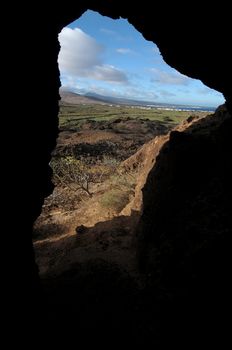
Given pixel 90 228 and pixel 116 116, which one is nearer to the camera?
pixel 90 228

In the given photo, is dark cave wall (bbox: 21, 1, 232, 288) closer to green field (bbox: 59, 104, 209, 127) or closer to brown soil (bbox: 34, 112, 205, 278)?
brown soil (bbox: 34, 112, 205, 278)

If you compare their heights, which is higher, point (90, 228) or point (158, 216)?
point (158, 216)

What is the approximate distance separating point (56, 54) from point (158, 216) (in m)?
6.25

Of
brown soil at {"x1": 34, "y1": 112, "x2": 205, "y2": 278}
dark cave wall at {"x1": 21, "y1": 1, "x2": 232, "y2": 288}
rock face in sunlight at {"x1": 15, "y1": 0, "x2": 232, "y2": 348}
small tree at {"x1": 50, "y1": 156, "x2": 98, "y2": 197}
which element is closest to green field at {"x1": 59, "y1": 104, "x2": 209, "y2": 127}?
small tree at {"x1": 50, "y1": 156, "x2": 98, "y2": 197}

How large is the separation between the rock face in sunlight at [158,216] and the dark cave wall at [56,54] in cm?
3

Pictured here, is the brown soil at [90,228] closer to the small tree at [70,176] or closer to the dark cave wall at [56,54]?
the small tree at [70,176]

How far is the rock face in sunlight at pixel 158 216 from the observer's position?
32.2ft

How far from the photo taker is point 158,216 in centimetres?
1341

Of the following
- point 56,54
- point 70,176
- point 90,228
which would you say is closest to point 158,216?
point 90,228

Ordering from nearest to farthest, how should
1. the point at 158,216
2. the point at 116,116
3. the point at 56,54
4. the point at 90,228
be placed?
the point at 56,54, the point at 158,216, the point at 90,228, the point at 116,116

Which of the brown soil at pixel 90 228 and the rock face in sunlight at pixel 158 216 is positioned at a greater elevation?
the rock face in sunlight at pixel 158 216

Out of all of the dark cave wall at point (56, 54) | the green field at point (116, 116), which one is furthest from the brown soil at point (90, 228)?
the green field at point (116, 116)

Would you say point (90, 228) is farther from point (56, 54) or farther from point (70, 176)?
point (56, 54)

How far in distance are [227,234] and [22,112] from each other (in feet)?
20.2
